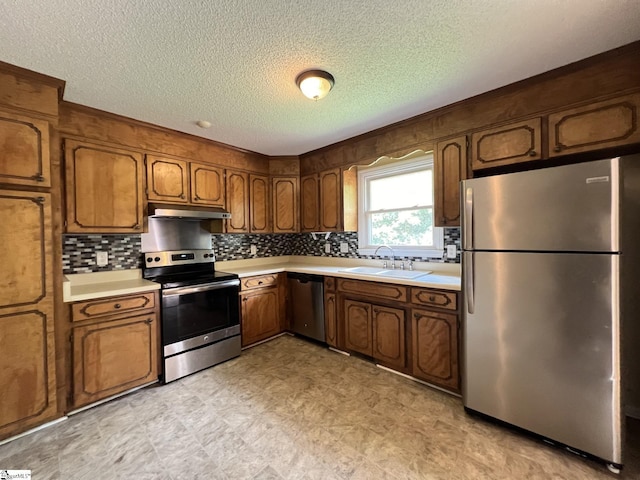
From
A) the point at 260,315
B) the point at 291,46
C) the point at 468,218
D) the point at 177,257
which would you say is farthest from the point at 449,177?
the point at 177,257

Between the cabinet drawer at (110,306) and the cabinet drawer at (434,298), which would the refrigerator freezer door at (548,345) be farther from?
the cabinet drawer at (110,306)

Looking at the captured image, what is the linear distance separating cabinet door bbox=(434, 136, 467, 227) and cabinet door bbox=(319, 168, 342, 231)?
1.21 m

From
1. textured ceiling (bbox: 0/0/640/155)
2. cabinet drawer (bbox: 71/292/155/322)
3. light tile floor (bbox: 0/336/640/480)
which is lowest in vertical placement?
light tile floor (bbox: 0/336/640/480)

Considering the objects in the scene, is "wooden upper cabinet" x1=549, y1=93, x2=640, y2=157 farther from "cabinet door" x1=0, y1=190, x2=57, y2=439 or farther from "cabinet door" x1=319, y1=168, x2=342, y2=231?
"cabinet door" x1=0, y1=190, x2=57, y2=439

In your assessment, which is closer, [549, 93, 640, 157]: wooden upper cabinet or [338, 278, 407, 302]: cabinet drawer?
[549, 93, 640, 157]: wooden upper cabinet

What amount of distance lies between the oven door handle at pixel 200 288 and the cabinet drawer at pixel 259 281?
4.8 inches

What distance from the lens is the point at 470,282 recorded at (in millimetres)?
1877

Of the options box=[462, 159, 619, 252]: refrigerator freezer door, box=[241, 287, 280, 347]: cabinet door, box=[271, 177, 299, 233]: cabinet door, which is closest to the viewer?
box=[462, 159, 619, 252]: refrigerator freezer door

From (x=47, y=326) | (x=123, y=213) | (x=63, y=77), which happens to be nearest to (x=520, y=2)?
(x=63, y=77)

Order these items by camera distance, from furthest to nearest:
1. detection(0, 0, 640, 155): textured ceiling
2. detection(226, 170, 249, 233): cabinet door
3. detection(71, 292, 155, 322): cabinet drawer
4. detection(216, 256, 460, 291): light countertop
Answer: detection(226, 170, 249, 233): cabinet door → detection(216, 256, 460, 291): light countertop → detection(71, 292, 155, 322): cabinet drawer → detection(0, 0, 640, 155): textured ceiling

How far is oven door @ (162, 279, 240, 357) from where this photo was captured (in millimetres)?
2463

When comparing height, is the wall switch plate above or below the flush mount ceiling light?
below

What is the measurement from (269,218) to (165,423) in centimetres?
240

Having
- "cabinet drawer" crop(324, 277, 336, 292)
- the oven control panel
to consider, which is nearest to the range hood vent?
the oven control panel
